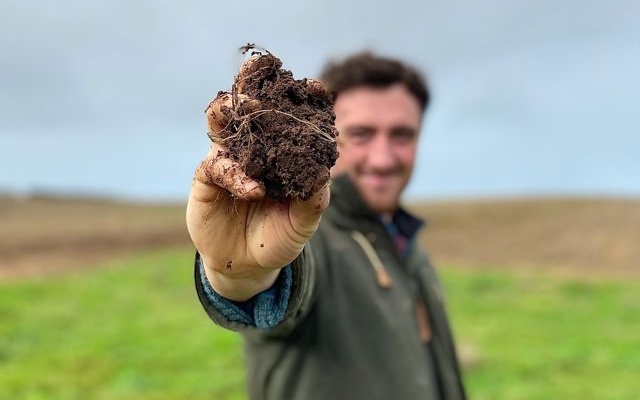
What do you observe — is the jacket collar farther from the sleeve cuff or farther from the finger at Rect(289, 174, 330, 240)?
the finger at Rect(289, 174, 330, 240)

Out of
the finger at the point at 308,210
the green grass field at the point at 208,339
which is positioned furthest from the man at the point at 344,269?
the green grass field at the point at 208,339

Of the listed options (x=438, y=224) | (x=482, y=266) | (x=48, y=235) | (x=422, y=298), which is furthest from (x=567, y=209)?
(x=422, y=298)

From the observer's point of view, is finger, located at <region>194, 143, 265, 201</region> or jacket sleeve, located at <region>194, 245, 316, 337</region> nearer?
finger, located at <region>194, 143, 265, 201</region>

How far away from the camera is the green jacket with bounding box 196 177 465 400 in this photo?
308cm

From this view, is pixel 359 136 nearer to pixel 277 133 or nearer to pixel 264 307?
pixel 264 307

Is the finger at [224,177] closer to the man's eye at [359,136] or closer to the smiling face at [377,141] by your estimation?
the smiling face at [377,141]

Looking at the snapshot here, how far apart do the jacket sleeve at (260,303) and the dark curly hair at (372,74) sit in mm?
1637

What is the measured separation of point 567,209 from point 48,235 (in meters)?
26.0

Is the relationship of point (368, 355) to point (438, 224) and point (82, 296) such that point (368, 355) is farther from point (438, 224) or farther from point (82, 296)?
point (438, 224)

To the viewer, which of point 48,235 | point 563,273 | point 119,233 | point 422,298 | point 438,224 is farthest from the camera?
point 438,224

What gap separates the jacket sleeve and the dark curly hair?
5.37 feet

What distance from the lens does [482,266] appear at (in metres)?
21.7

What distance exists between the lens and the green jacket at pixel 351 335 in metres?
3.08

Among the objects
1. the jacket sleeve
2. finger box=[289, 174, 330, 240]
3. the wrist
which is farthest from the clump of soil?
the jacket sleeve
